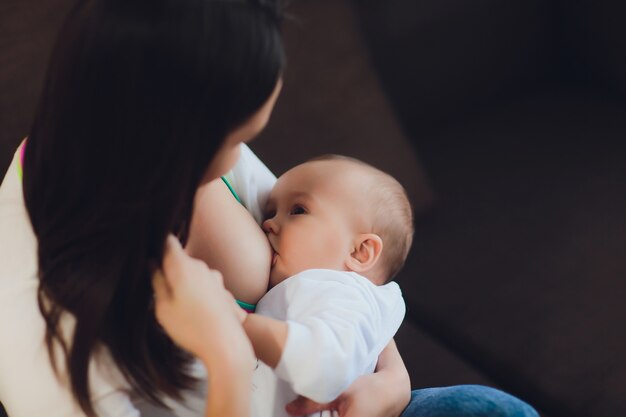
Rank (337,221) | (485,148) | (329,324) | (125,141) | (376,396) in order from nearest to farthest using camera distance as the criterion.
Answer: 1. (125,141)
2. (329,324)
3. (376,396)
4. (337,221)
5. (485,148)

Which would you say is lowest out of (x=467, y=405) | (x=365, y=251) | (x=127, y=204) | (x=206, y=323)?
(x=467, y=405)

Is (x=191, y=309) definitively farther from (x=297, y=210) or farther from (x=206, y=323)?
(x=297, y=210)

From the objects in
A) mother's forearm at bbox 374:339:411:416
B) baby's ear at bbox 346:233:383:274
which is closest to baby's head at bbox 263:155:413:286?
baby's ear at bbox 346:233:383:274

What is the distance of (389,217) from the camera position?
113 centimetres

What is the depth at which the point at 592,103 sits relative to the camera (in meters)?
1.88

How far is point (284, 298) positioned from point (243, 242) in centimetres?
9

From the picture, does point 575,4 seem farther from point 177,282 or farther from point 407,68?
point 177,282

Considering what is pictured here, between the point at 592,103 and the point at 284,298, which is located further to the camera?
the point at 592,103

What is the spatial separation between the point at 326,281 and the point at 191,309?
27cm

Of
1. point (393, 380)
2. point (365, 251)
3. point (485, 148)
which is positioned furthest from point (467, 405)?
point (485, 148)

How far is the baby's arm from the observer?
3.03 ft

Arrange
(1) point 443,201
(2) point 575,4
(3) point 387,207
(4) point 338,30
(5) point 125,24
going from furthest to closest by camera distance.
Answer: (2) point 575,4 → (1) point 443,201 → (4) point 338,30 → (3) point 387,207 → (5) point 125,24

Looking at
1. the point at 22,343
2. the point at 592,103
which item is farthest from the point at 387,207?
the point at 592,103

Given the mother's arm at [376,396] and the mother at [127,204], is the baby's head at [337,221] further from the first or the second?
the mother at [127,204]
